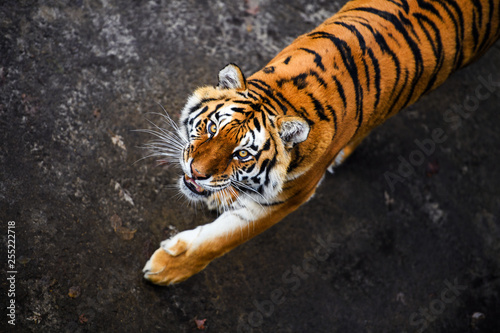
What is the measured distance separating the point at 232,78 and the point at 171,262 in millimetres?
990

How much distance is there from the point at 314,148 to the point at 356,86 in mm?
377

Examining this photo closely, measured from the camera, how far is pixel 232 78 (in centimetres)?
185

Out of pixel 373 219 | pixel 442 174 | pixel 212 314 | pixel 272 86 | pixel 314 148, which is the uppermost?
pixel 272 86

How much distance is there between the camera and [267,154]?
1826 mm

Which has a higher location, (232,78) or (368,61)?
(368,61)

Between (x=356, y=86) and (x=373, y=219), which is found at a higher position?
(x=356, y=86)

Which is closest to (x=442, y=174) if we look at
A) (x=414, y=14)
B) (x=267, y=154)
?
(x=414, y=14)

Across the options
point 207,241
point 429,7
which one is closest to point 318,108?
point 207,241

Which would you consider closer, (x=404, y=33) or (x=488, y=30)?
(x=404, y=33)

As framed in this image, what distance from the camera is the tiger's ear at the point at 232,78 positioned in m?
1.82

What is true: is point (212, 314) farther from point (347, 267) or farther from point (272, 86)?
point (272, 86)

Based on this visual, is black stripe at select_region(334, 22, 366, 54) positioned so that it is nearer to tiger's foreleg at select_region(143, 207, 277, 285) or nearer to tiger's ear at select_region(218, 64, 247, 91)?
tiger's ear at select_region(218, 64, 247, 91)

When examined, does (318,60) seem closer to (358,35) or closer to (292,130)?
(358,35)

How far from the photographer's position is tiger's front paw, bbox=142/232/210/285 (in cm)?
222
